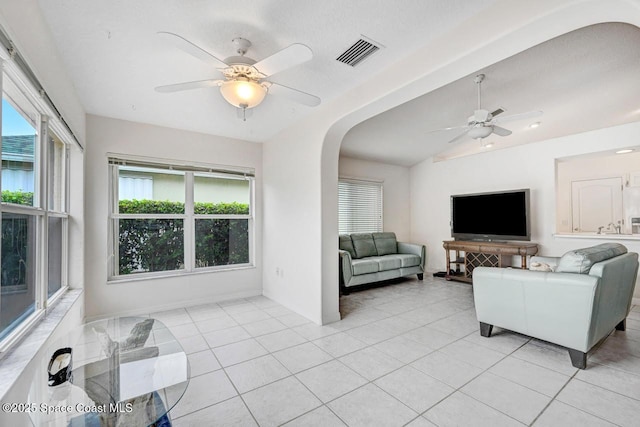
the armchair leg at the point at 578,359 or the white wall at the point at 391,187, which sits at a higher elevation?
the white wall at the point at 391,187

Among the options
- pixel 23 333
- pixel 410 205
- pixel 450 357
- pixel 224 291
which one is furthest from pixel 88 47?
pixel 410 205

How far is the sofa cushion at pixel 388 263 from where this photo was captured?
195 inches

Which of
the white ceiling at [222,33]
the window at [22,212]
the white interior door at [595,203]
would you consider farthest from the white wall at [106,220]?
the white interior door at [595,203]

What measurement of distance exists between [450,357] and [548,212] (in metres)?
3.78

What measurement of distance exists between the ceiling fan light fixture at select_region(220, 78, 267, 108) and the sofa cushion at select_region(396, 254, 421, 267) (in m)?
4.09

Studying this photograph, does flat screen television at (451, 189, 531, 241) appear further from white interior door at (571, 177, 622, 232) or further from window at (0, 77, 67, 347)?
window at (0, 77, 67, 347)

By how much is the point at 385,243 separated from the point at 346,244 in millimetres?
994

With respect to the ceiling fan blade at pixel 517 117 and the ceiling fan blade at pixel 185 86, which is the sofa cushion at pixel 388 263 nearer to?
the ceiling fan blade at pixel 517 117

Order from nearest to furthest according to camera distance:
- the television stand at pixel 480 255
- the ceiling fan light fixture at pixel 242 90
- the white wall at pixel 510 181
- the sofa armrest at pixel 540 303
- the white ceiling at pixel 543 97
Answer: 1. the ceiling fan light fixture at pixel 242 90
2. the sofa armrest at pixel 540 303
3. the white ceiling at pixel 543 97
4. the white wall at pixel 510 181
5. the television stand at pixel 480 255

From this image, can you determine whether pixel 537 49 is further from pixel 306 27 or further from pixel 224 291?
pixel 224 291

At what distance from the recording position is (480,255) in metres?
5.28

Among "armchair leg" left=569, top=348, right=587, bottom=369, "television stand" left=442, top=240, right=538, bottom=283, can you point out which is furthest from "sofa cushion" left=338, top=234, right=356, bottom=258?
"armchair leg" left=569, top=348, right=587, bottom=369

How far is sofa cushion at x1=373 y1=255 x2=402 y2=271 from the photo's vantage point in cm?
496

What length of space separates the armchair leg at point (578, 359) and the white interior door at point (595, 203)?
5.01 meters
